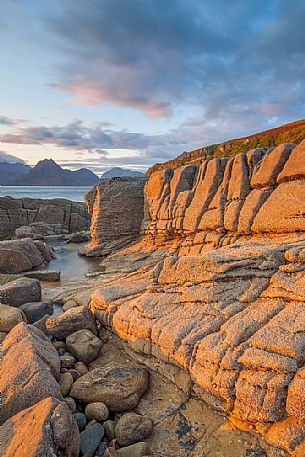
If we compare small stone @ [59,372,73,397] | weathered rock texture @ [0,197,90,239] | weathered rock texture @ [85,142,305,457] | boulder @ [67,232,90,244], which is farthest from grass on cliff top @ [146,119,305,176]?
small stone @ [59,372,73,397]

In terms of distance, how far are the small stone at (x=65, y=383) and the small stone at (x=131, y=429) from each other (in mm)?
2005

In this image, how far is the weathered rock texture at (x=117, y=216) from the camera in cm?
3022

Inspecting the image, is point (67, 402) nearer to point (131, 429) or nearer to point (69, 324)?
point (131, 429)

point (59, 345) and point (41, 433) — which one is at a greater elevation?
point (41, 433)

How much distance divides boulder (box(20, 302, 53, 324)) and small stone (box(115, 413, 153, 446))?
843 cm

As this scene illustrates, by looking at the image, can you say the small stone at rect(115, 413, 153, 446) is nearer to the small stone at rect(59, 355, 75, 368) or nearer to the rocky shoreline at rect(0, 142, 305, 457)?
the rocky shoreline at rect(0, 142, 305, 457)

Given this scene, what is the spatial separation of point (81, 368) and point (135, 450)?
396 cm

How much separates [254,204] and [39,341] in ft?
41.7

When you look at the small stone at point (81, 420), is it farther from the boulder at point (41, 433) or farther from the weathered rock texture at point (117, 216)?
the weathered rock texture at point (117, 216)

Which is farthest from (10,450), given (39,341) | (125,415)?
(39,341)

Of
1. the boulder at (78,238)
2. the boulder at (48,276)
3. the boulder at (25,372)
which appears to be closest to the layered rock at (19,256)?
the boulder at (48,276)

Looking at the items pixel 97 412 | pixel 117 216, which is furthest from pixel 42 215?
pixel 97 412

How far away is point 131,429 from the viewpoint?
25.5 feet

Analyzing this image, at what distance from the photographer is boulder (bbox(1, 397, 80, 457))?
6.21 metres
